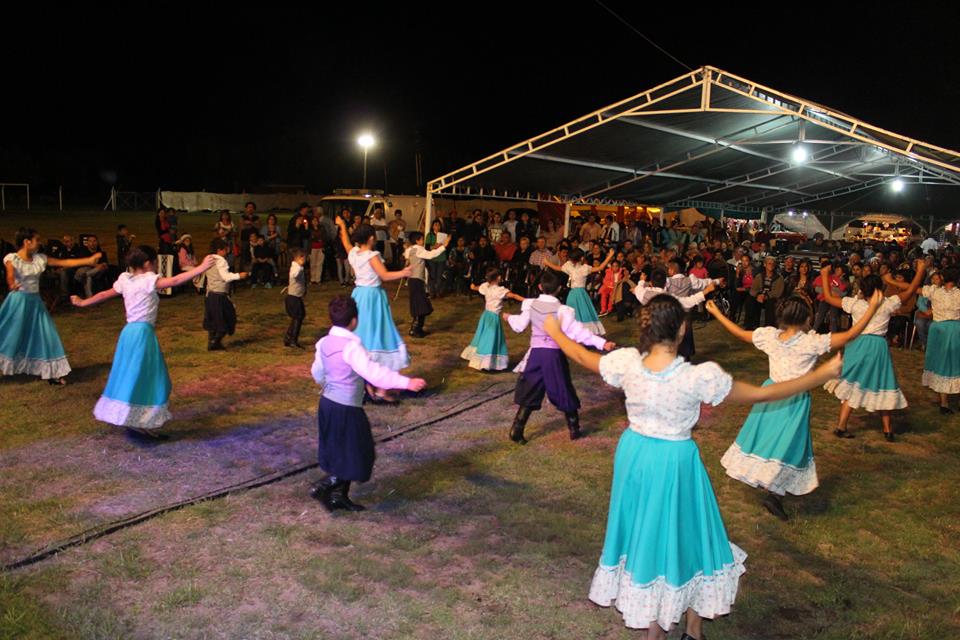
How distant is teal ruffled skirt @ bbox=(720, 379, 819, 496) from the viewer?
5.67 m

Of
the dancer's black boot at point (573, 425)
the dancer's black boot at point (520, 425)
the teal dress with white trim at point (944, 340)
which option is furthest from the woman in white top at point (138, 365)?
the teal dress with white trim at point (944, 340)

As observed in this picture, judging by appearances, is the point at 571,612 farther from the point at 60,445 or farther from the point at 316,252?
the point at 316,252

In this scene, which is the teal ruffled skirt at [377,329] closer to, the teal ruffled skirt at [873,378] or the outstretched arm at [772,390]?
the teal ruffled skirt at [873,378]

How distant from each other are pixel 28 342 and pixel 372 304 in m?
4.07

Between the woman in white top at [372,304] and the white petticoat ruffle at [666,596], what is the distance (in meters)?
4.92

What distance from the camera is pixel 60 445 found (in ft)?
22.4

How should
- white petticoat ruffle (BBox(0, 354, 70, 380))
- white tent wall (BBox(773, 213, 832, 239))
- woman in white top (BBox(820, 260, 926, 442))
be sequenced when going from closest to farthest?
woman in white top (BBox(820, 260, 926, 442)) < white petticoat ruffle (BBox(0, 354, 70, 380)) < white tent wall (BBox(773, 213, 832, 239))

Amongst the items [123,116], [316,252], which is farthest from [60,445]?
[123,116]

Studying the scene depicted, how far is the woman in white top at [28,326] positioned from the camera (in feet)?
28.1

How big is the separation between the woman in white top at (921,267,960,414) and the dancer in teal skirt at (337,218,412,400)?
20.7 feet

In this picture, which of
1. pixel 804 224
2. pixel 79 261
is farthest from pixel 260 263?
pixel 804 224

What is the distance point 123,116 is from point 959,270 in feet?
238

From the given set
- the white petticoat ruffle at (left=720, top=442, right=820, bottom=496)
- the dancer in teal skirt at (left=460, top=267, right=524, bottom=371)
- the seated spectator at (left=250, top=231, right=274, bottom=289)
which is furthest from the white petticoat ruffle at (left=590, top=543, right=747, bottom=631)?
the seated spectator at (left=250, top=231, right=274, bottom=289)

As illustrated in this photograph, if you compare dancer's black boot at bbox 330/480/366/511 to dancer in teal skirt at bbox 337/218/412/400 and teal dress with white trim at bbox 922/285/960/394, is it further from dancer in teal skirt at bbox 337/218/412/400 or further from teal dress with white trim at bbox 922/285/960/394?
teal dress with white trim at bbox 922/285/960/394
